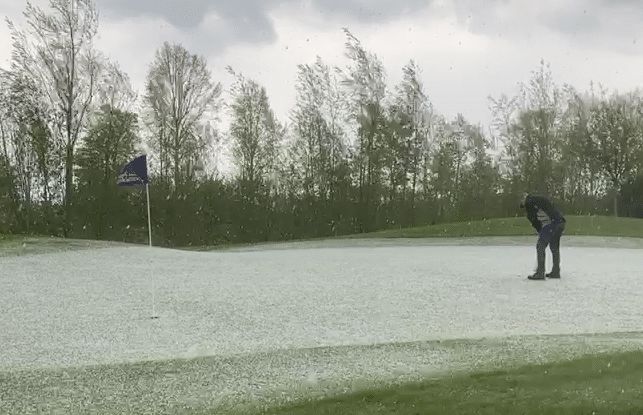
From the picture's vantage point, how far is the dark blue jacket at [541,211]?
43.8ft

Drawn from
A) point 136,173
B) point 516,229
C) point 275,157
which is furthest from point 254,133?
point 136,173

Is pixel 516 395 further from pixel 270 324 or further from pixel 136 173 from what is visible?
pixel 136 173

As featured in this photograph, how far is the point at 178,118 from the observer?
3838 centimetres

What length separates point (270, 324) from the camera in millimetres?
9656

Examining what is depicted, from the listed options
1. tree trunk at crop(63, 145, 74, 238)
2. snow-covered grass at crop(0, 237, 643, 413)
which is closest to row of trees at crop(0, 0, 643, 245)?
tree trunk at crop(63, 145, 74, 238)

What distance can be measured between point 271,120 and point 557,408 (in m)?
36.7

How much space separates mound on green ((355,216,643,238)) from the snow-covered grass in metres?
10.4

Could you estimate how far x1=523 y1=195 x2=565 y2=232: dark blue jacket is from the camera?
13.4 m

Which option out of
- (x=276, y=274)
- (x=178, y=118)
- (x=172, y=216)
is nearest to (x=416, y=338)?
(x=276, y=274)

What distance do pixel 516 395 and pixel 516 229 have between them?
78.6ft

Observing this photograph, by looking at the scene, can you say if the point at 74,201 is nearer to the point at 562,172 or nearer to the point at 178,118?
the point at 178,118

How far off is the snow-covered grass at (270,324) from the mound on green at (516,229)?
34.1 feet

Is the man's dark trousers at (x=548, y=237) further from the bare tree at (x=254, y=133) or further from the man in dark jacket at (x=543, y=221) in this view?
the bare tree at (x=254, y=133)

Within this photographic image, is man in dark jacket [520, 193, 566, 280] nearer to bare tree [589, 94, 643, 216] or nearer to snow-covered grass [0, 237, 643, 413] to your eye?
snow-covered grass [0, 237, 643, 413]
